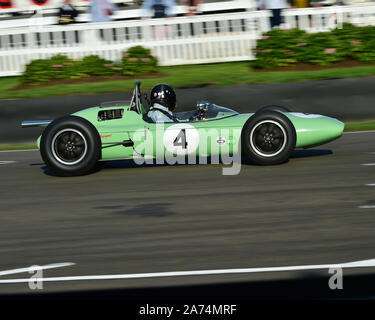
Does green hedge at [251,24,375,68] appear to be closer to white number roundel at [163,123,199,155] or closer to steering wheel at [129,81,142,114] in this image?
steering wheel at [129,81,142,114]

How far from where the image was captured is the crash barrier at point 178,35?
14.8m

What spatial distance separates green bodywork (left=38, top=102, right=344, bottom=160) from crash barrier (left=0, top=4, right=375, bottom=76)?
22.6ft

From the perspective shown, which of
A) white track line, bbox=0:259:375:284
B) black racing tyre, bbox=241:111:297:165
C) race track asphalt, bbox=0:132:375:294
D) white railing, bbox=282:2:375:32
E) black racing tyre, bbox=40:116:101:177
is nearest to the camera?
white track line, bbox=0:259:375:284

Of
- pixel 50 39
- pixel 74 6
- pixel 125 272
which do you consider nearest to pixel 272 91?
pixel 50 39

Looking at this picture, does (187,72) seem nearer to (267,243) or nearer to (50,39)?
(50,39)

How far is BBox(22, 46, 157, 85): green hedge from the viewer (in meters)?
13.4

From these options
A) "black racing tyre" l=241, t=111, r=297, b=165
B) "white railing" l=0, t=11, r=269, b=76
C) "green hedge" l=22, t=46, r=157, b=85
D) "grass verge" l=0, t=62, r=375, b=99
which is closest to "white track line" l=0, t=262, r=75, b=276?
"black racing tyre" l=241, t=111, r=297, b=165

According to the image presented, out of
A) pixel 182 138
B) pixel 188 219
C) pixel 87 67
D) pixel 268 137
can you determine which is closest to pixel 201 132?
pixel 182 138

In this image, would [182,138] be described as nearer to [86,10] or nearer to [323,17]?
[323,17]

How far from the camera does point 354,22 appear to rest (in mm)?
15141

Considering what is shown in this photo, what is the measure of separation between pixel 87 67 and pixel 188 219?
8.21 meters

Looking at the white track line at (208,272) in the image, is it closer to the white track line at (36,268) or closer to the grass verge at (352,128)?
the white track line at (36,268)

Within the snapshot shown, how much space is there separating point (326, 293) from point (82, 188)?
162 inches

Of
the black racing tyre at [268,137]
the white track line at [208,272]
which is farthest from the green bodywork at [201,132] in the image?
the white track line at [208,272]
